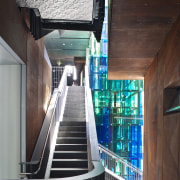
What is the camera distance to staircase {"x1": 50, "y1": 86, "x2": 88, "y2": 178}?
532cm

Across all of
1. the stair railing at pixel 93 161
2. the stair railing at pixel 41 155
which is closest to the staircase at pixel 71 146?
the stair railing at pixel 41 155

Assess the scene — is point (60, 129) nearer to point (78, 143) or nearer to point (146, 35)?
point (78, 143)

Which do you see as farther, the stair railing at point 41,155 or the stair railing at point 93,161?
the stair railing at point 41,155

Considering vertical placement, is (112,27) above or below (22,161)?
above

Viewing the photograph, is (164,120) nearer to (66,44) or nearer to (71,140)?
(71,140)

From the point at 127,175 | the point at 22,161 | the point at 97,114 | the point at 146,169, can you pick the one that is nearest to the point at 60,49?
the point at 97,114

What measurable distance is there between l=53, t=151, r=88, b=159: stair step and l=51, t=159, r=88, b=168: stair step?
0.98 ft

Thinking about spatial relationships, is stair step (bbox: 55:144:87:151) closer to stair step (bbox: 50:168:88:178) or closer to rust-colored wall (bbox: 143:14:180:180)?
stair step (bbox: 50:168:88:178)

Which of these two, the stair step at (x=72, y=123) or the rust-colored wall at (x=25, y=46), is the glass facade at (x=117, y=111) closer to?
the stair step at (x=72, y=123)

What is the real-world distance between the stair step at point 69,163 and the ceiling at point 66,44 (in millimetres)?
8006

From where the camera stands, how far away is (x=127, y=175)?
9.33 meters

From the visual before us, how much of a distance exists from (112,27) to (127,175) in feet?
23.3

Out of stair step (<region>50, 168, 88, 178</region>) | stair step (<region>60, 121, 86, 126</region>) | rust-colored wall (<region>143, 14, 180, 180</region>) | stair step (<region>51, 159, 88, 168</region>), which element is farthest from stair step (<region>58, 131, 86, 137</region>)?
rust-colored wall (<region>143, 14, 180, 180</region>)

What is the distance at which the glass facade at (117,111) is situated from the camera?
41.2 feet
